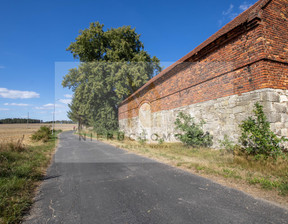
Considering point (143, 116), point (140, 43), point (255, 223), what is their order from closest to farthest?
1. point (255, 223)
2. point (143, 116)
3. point (140, 43)

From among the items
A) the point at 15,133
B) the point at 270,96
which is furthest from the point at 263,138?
the point at 15,133

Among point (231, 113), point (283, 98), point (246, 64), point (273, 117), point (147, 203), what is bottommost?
point (147, 203)

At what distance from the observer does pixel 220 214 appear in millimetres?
2518

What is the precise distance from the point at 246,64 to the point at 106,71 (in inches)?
746

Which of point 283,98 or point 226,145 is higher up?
point 283,98

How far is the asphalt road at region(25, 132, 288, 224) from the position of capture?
247cm

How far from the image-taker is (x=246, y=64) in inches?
243

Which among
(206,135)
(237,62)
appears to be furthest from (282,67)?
(206,135)

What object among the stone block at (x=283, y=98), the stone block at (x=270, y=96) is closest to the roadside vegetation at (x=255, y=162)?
the stone block at (x=270, y=96)

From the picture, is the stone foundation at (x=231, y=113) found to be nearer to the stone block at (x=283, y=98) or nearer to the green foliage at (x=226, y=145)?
the stone block at (x=283, y=98)

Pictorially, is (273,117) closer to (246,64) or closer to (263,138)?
(263,138)

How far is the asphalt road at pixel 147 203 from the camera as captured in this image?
2.47 m

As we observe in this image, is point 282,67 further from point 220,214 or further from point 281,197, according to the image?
point 220,214

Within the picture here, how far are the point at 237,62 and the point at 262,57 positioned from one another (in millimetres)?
979
